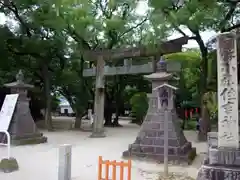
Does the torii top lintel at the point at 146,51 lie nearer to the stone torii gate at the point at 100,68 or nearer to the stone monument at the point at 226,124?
the stone torii gate at the point at 100,68

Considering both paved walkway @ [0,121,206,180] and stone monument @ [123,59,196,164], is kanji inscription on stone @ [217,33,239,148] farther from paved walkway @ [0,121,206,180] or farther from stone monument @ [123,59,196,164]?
stone monument @ [123,59,196,164]

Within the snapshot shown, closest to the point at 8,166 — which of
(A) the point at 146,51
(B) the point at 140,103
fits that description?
(A) the point at 146,51

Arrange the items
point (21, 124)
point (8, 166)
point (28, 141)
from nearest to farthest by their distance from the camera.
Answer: point (8, 166)
point (28, 141)
point (21, 124)

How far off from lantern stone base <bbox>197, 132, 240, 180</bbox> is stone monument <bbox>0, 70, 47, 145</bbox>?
29.5 ft

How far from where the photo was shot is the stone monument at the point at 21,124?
38.3 ft

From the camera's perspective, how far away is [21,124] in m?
12.0

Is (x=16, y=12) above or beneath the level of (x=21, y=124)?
above

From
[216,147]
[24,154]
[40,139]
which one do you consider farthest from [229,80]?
[40,139]

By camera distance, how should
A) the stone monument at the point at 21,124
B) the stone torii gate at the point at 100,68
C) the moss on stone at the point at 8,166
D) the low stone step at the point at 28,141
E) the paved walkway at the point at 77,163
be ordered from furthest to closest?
1. the stone torii gate at the point at 100,68
2. the stone monument at the point at 21,124
3. the low stone step at the point at 28,141
4. the moss on stone at the point at 8,166
5. the paved walkway at the point at 77,163

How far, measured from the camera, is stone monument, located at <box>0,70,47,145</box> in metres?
11.7

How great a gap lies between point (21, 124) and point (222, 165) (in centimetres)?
959

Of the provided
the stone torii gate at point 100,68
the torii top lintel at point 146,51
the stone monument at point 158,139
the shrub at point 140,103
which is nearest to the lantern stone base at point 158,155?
the stone monument at point 158,139

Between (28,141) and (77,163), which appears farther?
(28,141)

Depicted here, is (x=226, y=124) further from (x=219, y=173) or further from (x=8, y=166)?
(x=8, y=166)
